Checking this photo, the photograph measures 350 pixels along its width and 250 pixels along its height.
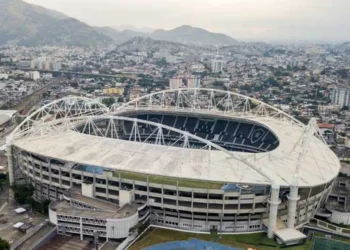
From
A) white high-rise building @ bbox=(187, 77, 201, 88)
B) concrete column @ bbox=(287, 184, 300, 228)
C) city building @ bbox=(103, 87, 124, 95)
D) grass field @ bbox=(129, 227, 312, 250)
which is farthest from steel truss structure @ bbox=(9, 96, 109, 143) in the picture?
white high-rise building @ bbox=(187, 77, 201, 88)

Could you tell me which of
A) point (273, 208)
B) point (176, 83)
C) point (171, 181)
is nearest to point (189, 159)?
point (171, 181)

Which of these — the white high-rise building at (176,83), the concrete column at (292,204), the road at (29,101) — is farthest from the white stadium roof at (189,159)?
the white high-rise building at (176,83)

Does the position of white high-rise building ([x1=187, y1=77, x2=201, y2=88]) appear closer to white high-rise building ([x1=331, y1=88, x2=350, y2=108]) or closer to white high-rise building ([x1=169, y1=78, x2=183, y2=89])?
white high-rise building ([x1=169, y1=78, x2=183, y2=89])

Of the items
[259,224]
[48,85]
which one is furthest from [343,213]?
[48,85]

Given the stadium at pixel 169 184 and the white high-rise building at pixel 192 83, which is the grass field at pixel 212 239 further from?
the white high-rise building at pixel 192 83

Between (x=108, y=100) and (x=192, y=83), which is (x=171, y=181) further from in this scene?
(x=192, y=83)

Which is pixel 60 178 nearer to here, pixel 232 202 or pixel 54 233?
pixel 54 233
